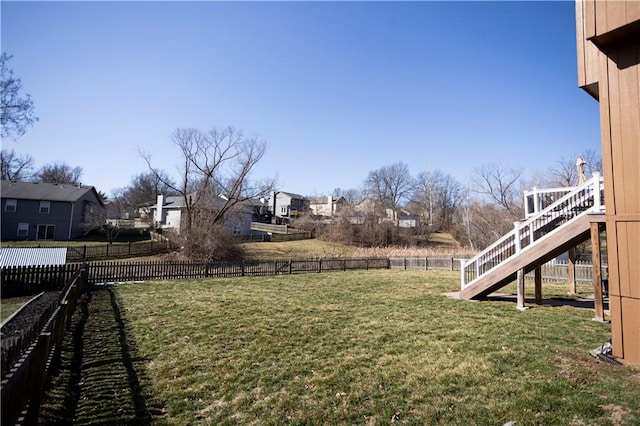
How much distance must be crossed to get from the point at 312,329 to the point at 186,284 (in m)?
9.39

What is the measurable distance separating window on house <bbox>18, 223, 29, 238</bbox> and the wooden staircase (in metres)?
41.3

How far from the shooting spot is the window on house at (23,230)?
3355cm

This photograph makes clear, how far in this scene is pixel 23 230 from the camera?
33688mm

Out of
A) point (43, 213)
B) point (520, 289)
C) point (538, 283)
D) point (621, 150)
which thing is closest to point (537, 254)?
point (520, 289)

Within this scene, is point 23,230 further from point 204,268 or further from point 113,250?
point 204,268

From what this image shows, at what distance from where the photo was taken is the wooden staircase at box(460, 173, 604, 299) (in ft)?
29.2

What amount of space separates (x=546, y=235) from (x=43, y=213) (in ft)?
141

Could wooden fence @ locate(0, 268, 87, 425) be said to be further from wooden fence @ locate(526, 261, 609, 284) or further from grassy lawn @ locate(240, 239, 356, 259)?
grassy lawn @ locate(240, 239, 356, 259)

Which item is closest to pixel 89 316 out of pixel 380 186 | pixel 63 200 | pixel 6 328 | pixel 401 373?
Result: pixel 6 328

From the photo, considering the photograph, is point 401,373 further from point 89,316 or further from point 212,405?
point 89,316

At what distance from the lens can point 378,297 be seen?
12.3 meters

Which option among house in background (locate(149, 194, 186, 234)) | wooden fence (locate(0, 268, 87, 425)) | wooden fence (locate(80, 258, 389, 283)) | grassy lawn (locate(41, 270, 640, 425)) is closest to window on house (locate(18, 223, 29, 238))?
house in background (locate(149, 194, 186, 234))

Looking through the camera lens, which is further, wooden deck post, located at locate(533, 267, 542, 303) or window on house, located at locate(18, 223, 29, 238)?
window on house, located at locate(18, 223, 29, 238)

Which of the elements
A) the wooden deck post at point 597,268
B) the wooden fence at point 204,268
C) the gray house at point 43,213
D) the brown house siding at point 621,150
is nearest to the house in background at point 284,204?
the gray house at point 43,213
